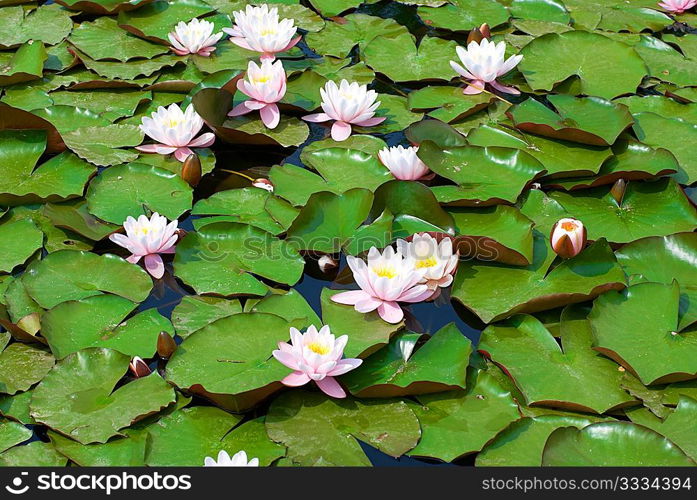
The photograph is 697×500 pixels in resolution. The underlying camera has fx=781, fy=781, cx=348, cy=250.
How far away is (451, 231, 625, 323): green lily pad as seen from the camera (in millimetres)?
2762

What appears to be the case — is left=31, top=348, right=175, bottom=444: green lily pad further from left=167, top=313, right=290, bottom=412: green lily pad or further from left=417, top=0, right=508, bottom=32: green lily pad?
left=417, top=0, right=508, bottom=32: green lily pad

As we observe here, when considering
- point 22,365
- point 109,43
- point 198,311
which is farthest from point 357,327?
point 109,43

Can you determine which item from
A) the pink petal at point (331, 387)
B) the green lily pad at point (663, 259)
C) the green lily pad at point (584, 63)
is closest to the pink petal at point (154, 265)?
the pink petal at point (331, 387)

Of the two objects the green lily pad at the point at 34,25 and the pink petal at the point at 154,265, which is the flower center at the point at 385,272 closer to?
the pink petal at the point at 154,265

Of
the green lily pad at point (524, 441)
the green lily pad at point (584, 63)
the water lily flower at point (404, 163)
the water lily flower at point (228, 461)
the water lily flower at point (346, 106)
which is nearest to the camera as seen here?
the water lily flower at point (228, 461)

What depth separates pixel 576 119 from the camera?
141 inches

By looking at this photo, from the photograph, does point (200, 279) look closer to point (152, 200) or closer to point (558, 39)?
point (152, 200)

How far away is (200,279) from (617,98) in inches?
91.5

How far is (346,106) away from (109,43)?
1.48 m

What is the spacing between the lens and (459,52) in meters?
3.88

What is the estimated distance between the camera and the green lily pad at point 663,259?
289 cm

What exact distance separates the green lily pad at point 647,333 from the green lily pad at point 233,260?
1.11 m

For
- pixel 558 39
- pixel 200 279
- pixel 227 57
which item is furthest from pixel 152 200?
pixel 558 39

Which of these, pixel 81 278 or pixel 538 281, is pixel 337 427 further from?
pixel 81 278
